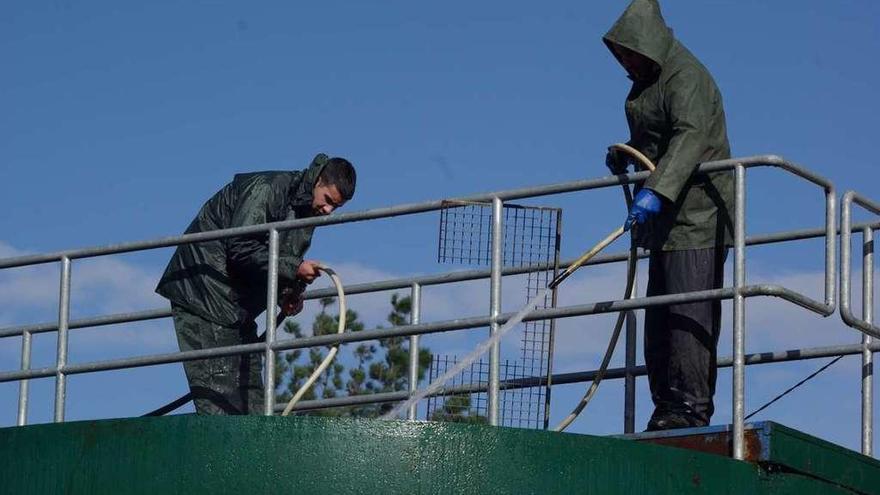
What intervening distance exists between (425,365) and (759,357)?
53.1ft

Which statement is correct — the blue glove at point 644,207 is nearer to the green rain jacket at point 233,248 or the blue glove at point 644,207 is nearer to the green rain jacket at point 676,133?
the green rain jacket at point 676,133

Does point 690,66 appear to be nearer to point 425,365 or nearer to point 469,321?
point 469,321

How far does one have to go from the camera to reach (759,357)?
9.45 metres

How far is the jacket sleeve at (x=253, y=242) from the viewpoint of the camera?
1041cm

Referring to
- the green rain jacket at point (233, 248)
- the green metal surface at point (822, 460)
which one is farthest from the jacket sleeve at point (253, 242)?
the green metal surface at point (822, 460)

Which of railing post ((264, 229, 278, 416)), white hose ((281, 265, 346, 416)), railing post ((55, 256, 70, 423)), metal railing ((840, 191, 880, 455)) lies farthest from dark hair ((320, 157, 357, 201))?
metal railing ((840, 191, 880, 455))

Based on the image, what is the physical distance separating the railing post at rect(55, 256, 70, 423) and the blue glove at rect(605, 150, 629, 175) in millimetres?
2944

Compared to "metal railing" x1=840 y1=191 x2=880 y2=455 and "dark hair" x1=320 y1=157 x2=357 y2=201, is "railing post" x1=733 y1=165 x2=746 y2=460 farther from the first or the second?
"dark hair" x1=320 y1=157 x2=357 y2=201

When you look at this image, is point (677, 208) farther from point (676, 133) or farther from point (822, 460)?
point (822, 460)

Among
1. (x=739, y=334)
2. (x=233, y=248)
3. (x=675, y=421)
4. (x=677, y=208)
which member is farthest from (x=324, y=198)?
(x=739, y=334)

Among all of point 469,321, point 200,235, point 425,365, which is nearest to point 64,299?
point 200,235

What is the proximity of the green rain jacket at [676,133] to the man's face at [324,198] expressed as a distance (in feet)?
5.74

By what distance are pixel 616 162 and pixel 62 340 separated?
10.1 feet

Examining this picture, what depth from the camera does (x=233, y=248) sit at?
10.5m
